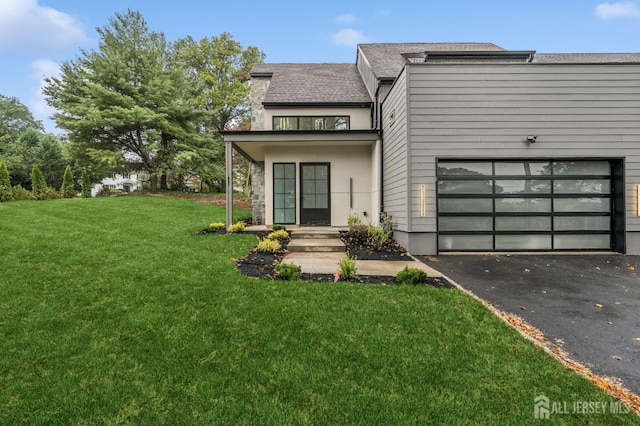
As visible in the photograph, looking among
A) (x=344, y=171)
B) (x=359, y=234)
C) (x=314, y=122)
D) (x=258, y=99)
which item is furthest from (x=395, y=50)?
(x=359, y=234)

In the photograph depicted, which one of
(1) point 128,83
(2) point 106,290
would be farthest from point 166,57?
(2) point 106,290

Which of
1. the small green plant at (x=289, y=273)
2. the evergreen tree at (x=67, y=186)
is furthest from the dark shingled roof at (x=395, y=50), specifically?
the evergreen tree at (x=67, y=186)

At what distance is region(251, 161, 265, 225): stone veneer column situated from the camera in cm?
1097

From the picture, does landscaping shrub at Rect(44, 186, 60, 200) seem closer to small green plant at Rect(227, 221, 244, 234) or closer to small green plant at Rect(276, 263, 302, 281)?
small green plant at Rect(227, 221, 244, 234)

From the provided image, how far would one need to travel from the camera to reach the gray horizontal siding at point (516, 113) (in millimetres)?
6500

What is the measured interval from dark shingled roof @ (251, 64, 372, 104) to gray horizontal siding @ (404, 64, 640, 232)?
13.2 feet

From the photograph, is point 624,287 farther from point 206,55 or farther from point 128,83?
point 206,55

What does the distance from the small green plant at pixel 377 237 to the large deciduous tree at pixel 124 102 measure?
605 inches

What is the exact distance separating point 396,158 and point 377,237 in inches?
81.6

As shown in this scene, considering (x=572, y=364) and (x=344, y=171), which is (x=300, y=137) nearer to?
(x=344, y=171)

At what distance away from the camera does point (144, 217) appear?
1004 cm

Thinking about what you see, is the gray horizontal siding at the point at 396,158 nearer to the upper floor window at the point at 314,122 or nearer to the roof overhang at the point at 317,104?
the roof overhang at the point at 317,104

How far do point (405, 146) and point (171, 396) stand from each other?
6140 mm

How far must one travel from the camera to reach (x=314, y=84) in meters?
11.5
